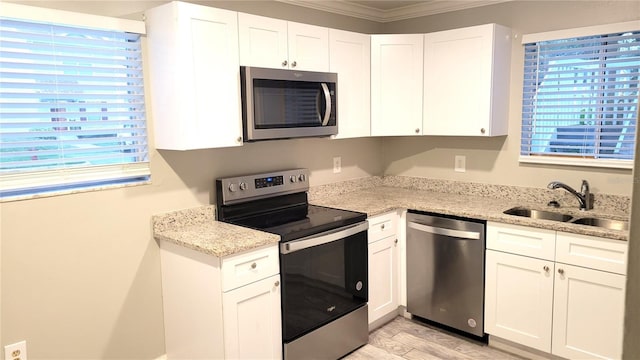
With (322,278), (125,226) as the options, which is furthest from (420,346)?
(125,226)

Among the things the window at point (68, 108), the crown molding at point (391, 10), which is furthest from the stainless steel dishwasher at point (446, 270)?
the window at point (68, 108)

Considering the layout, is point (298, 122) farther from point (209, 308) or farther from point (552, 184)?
point (552, 184)

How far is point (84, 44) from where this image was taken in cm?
228

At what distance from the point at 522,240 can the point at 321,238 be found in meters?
1.22

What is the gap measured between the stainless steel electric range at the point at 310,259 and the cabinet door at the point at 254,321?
2.3 inches

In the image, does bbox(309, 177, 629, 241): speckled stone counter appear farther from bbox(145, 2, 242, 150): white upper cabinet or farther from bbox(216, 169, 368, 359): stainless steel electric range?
→ bbox(145, 2, 242, 150): white upper cabinet

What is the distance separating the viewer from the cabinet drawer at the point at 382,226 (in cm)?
310

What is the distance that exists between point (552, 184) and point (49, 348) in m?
3.03

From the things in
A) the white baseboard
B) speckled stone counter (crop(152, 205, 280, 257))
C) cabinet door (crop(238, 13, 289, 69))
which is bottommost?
the white baseboard

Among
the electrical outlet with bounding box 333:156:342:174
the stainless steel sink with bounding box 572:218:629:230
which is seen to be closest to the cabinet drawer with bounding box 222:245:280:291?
the electrical outlet with bounding box 333:156:342:174

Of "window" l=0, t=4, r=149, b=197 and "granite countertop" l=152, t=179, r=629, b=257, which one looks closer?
"window" l=0, t=4, r=149, b=197

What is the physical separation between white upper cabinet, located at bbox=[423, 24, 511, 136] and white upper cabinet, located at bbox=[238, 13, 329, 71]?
0.87 metres

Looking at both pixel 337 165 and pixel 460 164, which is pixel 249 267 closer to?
pixel 337 165

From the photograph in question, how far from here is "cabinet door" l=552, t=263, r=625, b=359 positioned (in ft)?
8.23
